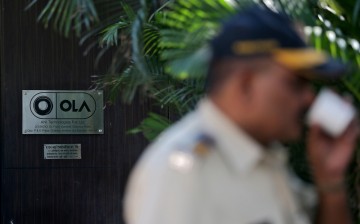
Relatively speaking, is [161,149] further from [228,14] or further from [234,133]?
[228,14]

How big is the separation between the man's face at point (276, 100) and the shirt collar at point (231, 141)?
6 centimetres

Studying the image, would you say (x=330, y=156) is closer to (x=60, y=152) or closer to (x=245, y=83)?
(x=245, y=83)

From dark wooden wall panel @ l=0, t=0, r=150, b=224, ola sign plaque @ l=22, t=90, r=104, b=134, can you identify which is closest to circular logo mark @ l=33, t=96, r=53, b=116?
ola sign plaque @ l=22, t=90, r=104, b=134

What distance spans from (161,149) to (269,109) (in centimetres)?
26

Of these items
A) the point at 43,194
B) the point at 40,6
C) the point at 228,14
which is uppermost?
the point at 40,6

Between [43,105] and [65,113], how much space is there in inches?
8.4

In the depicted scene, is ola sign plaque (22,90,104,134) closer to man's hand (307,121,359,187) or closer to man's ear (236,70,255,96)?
man's hand (307,121,359,187)

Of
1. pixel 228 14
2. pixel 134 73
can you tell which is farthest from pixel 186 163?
pixel 134 73

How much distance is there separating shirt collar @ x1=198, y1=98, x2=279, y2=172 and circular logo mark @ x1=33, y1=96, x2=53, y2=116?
516 centimetres

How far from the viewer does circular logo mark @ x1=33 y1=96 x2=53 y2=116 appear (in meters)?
6.67

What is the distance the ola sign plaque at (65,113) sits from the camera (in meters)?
6.68

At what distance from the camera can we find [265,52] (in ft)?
5.56

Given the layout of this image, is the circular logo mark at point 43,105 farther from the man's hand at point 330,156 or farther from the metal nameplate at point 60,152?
the man's hand at point 330,156

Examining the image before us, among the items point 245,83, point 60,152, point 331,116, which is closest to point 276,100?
point 245,83
